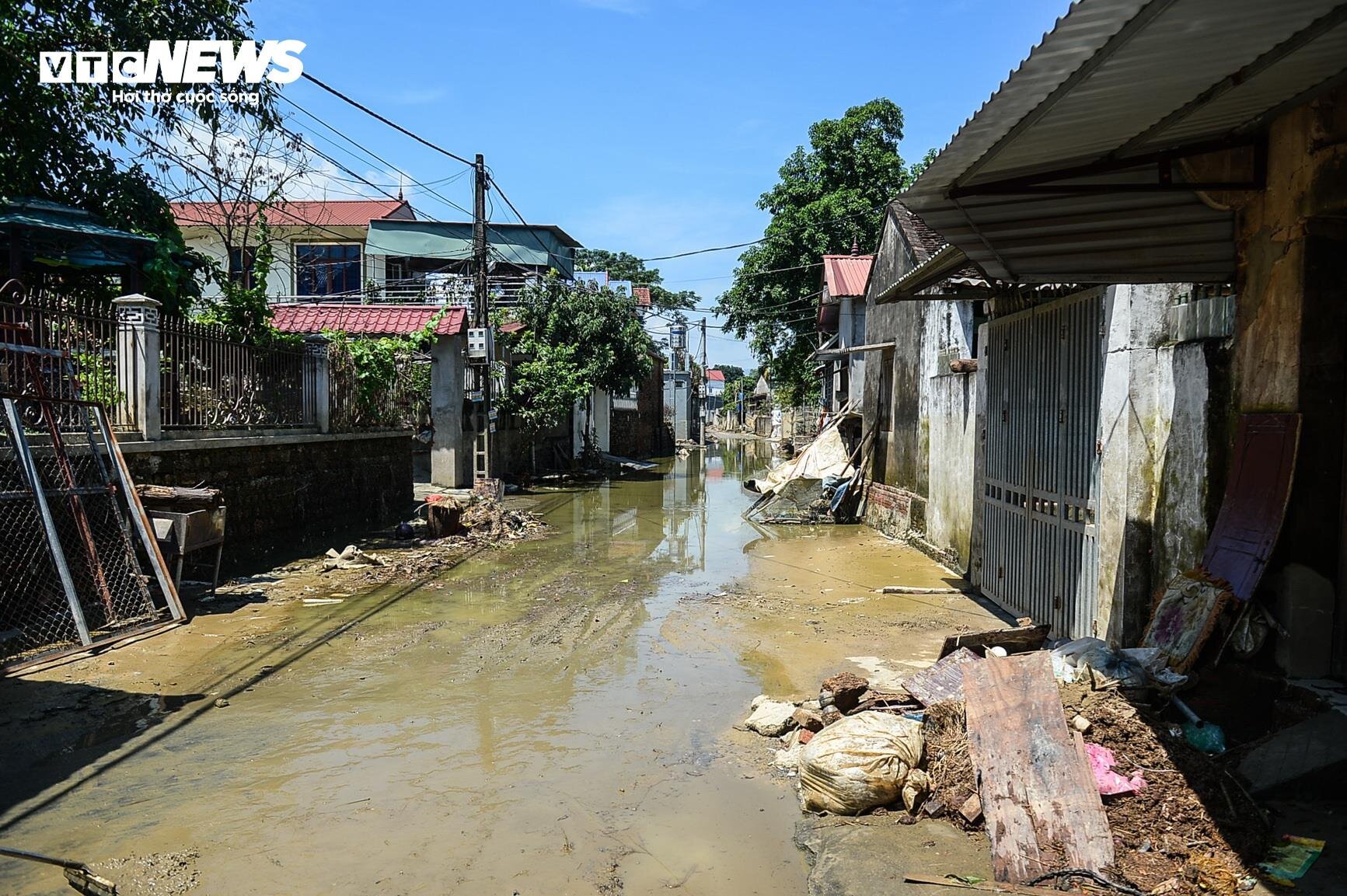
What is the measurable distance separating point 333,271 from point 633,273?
3498cm

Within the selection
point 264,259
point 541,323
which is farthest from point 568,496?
point 264,259

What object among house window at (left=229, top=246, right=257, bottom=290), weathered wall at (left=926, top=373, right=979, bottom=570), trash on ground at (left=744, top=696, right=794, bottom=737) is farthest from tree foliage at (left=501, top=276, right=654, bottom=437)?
trash on ground at (left=744, top=696, right=794, bottom=737)

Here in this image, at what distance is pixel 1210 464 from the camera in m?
4.59

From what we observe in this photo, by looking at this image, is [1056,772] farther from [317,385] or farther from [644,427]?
[644,427]

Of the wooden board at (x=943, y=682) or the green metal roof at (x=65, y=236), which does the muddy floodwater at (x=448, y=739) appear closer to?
the wooden board at (x=943, y=682)

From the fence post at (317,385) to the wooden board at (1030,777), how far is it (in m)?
11.3

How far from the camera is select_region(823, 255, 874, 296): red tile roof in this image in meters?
23.1

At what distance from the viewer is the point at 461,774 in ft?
15.2

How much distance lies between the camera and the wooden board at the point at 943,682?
4648 mm

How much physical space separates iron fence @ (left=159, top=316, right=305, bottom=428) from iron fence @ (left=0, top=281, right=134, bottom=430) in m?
0.51

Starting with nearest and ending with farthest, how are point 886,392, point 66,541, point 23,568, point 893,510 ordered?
point 23,568, point 66,541, point 893,510, point 886,392

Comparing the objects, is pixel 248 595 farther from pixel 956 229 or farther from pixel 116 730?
pixel 956 229

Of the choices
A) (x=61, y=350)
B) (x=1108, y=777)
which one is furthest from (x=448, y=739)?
(x=61, y=350)

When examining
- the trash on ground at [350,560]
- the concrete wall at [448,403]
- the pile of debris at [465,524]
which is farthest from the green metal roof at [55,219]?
the concrete wall at [448,403]
